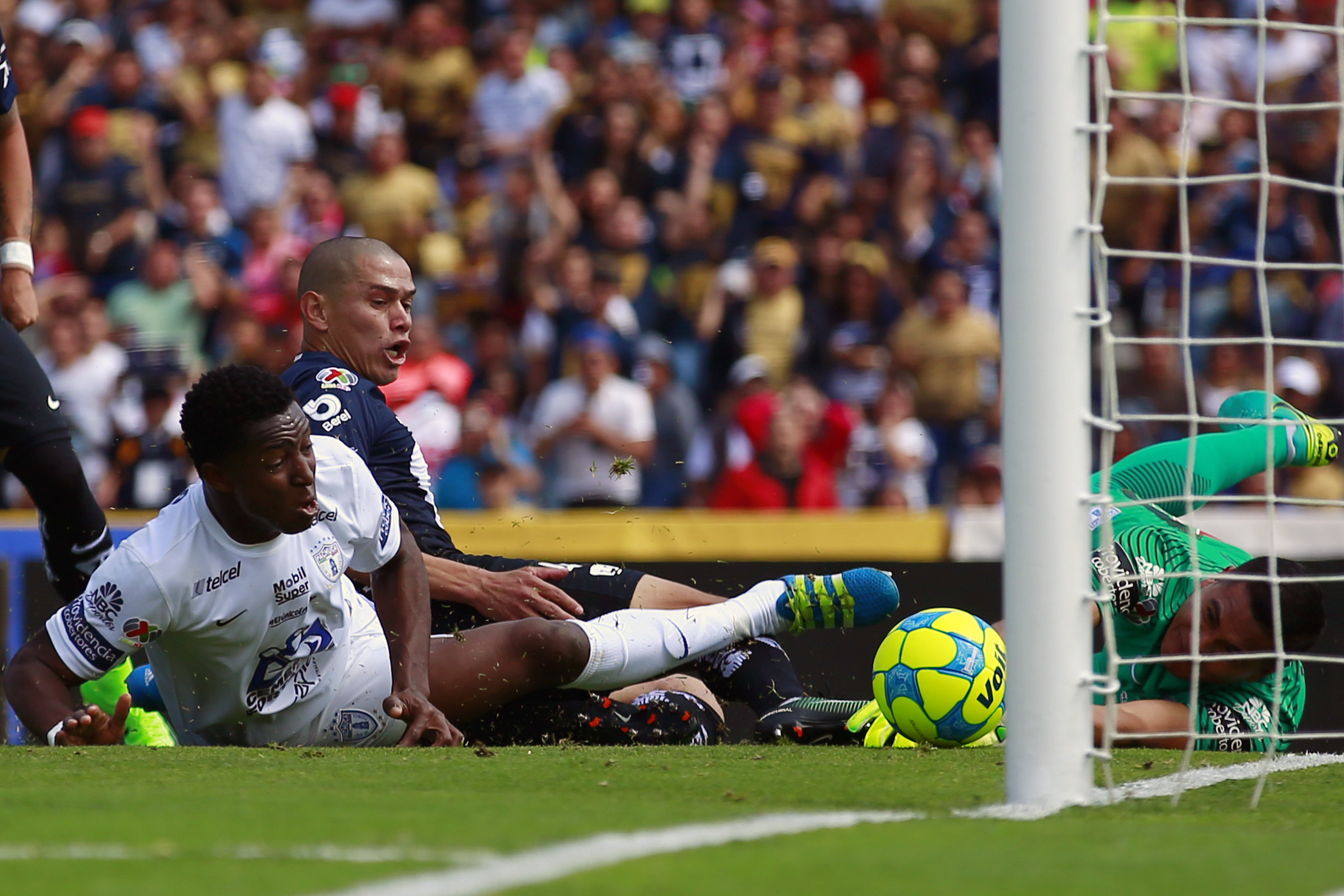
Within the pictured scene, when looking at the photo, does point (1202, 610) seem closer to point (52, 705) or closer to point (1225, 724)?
point (1225, 724)

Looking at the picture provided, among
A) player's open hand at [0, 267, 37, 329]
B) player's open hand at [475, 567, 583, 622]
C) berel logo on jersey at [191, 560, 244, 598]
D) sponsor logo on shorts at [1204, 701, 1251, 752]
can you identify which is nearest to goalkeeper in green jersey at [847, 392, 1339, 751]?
sponsor logo on shorts at [1204, 701, 1251, 752]

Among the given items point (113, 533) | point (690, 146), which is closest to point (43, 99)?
point (690, 146)

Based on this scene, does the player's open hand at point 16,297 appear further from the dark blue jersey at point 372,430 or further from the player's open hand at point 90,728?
the player's open hand at point 90,728

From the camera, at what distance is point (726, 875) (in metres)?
2.23

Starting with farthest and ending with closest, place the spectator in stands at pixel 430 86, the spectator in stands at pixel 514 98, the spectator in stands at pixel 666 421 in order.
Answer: the spectator in stands at pixel 430 86 < the spectator in stands at pixel 514 98 < the spectator in stands at pixel 666 421

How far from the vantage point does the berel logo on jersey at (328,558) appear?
4.12 meters

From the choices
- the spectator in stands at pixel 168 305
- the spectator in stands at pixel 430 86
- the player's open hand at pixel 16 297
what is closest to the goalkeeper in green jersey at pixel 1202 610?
the player's open hand at pixel 16 297

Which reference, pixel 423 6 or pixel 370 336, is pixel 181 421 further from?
pixel 423 6

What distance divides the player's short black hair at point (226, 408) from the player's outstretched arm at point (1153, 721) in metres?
2.45

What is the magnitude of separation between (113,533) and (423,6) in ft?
19.8

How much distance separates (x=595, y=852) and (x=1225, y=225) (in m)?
8.36

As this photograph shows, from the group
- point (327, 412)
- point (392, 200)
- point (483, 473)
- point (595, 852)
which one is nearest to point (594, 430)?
point (483, 473)

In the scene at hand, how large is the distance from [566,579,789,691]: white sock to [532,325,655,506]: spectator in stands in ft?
11.5

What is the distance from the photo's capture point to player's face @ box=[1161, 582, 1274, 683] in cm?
476
